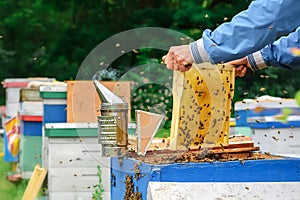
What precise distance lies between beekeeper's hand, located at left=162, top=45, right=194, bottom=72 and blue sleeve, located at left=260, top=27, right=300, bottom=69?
51 cm

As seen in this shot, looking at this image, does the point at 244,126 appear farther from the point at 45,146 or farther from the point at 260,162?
the point at 260,162

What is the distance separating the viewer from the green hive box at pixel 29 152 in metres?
7.22

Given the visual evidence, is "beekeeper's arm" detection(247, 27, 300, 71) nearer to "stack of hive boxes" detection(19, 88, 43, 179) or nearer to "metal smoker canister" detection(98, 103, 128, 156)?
"metal smoker canister" detection(98, 103, 128, 156)

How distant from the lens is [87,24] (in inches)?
666

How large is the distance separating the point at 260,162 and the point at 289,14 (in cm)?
58

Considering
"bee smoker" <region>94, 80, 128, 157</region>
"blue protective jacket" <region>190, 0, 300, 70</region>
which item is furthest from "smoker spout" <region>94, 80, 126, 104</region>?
"blue protective jacket" <region>190, 0, 300, 70</region>

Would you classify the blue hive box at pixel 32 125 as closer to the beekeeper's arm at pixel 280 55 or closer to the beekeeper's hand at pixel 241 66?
the beekeeper's hand at pixel 241 66

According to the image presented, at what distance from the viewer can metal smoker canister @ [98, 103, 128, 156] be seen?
3131 millimetres

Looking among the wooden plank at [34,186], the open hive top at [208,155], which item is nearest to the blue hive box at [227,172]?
the open hive top at [208,155]

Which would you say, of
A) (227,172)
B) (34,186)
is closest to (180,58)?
(227,172)

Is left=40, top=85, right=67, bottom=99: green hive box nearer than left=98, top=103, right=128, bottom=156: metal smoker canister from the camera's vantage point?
No

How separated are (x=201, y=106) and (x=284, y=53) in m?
0.42

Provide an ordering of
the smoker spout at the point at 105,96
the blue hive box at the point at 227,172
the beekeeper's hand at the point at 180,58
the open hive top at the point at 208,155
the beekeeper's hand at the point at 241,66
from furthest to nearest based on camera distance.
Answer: the beekeeper's hand at the point at 241,66 < the smoker spout at the point at 105,96 < the open hive top at the point at 208,155 < the beekeeper's hand at the point at 180,58 < the blue hive box at the point at 227,172

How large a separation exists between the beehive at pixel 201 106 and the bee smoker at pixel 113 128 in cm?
21
